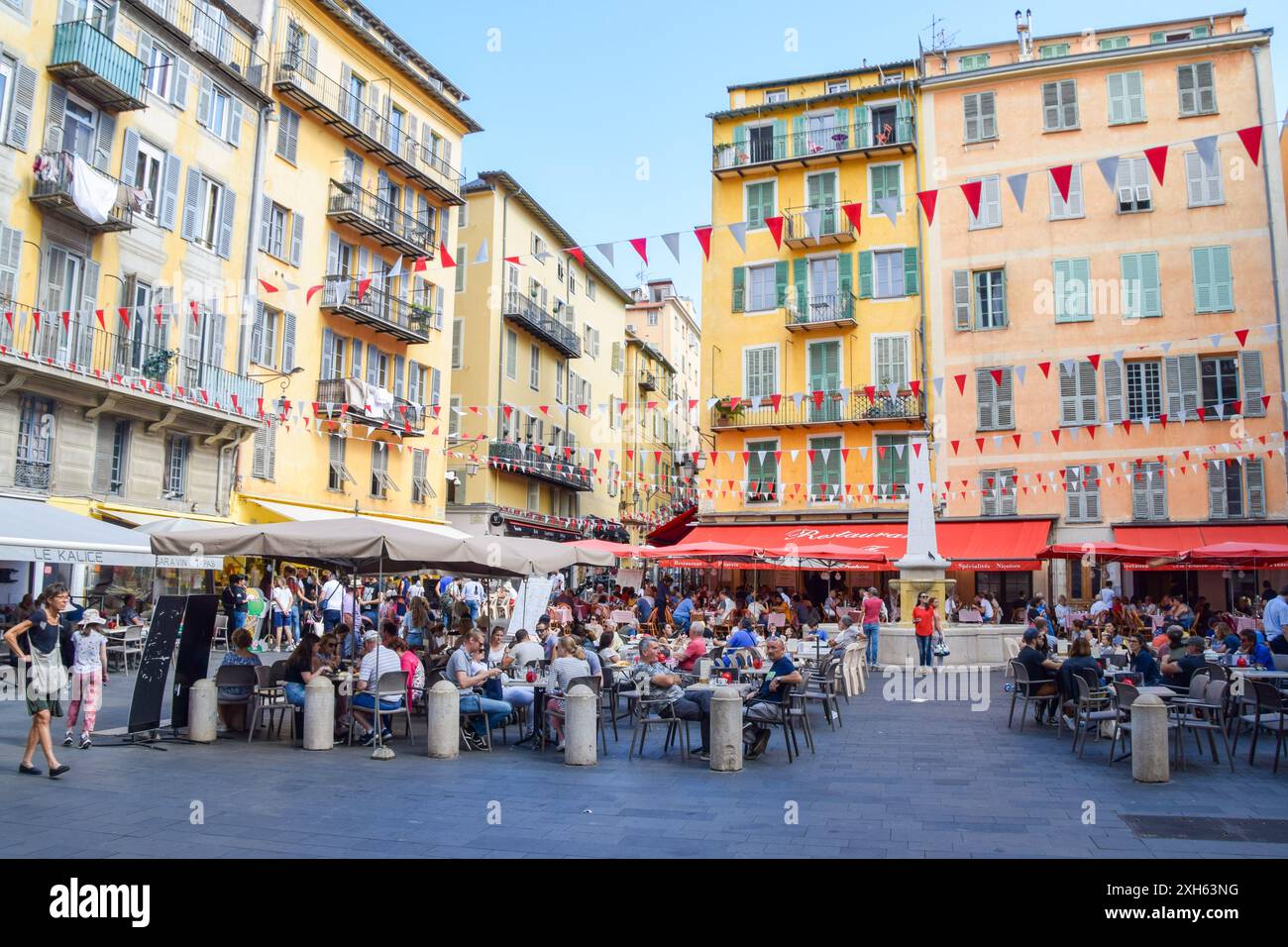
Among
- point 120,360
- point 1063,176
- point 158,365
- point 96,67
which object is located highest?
point 96,67

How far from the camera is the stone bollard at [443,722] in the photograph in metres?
10.3

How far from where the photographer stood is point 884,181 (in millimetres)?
32594

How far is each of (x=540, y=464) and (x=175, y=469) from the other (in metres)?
17.8

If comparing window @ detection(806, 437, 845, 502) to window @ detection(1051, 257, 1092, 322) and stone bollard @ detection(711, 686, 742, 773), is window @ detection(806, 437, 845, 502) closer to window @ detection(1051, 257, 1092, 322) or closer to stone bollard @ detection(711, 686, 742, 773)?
window @ detection(1051, 257, 1092, 322)

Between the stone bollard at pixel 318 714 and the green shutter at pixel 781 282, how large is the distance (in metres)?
25.2

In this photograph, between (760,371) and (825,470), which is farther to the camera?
(760,371)

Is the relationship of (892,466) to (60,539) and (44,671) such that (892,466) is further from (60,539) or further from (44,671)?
(44,671)

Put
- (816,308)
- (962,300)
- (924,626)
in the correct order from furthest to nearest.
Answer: (816,308), (962,300), (924,626)

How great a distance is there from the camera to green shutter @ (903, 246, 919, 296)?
31.8 metres

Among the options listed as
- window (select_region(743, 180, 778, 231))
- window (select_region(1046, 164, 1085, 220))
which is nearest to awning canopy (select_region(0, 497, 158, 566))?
window (select_region(743, 180, 778, 231))

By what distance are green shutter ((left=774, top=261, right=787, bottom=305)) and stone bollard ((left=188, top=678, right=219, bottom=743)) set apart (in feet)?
83.4

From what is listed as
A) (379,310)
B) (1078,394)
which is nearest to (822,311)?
(1078,394)
